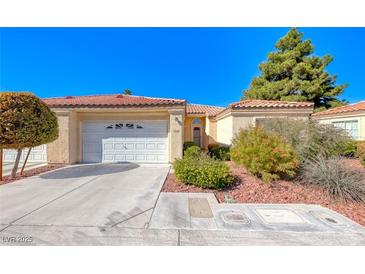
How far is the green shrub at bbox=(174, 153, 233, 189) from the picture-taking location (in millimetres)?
5805

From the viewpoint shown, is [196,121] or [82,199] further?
[196,121]

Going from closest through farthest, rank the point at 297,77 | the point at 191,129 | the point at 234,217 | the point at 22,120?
the point at 234,217, the point at 22,120, the point at 191,129, the point at 297,77

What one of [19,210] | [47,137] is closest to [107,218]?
[19,210]

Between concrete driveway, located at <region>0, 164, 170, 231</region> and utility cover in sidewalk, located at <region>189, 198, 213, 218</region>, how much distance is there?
3.20 ft

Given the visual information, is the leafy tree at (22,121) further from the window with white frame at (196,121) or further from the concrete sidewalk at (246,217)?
the window with white frame at (196,121)

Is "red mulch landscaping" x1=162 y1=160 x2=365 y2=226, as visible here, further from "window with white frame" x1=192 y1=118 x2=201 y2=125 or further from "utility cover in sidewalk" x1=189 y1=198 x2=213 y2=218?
"window with white frame" x1=192 y1=118 x2=201 y2=125

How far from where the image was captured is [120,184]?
257 inches

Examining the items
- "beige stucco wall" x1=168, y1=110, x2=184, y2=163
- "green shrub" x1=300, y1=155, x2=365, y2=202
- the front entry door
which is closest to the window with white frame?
the front entry door

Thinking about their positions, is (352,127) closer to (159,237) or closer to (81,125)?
(159,237)

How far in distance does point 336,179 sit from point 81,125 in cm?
1154

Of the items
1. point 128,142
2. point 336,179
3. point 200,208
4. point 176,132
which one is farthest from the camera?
point 128,142

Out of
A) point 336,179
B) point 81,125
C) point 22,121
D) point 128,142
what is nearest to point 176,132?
point 128,142

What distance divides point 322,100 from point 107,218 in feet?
77.0

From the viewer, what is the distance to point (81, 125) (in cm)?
1056
